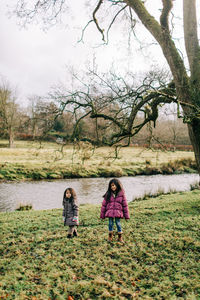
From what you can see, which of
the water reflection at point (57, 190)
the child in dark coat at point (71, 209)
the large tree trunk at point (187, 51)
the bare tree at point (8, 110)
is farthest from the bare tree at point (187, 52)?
the bare tree at point (8, 110)

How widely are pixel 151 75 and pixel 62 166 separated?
16243 mm

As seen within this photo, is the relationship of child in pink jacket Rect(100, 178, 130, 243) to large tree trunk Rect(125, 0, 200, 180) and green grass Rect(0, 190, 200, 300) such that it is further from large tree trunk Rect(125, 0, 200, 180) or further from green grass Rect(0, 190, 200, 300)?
large tree trunk Rect(125, 0, 200, 180)

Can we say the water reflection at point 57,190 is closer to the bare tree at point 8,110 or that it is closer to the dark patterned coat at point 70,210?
the dark patterned coat at point 70,210

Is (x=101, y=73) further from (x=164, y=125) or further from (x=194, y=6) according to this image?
(x=164, y=125)

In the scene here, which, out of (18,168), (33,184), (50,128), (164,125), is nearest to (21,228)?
(50,128)

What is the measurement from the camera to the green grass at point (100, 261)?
3531 millimetres

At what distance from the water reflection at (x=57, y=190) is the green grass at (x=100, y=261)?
6.04m

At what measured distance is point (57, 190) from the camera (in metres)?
15.8

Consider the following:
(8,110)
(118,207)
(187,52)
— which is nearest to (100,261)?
(118,207)

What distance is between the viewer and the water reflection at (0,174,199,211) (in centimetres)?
1285

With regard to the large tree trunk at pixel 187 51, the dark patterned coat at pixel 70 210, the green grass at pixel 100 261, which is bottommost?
the green grass at pixel 100 261

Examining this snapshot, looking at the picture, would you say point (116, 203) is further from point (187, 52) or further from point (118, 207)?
point (187, 52)

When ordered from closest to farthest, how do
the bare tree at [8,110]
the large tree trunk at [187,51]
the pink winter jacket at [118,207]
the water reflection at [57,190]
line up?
the pink winter jacket at [118,207], the large tree trunk at [187,51], the water reflection at [57,190], the bare tree at [8,110]

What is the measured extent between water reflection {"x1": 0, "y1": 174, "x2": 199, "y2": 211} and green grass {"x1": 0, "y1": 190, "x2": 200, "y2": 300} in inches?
238
